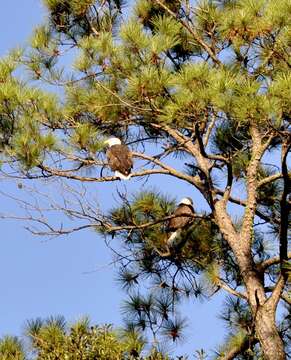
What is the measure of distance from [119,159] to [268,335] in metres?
1.21

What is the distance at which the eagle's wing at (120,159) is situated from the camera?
4.30 m

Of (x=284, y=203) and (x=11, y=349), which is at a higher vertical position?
(x=284, y=203)

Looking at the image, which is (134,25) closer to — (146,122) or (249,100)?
(146,122)

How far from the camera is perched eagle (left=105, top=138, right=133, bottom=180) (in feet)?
14.0

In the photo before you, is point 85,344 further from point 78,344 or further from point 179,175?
point 179,175

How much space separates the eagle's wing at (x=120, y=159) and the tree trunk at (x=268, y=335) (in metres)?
1.02

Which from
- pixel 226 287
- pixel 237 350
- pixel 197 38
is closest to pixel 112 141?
pixel 197 38

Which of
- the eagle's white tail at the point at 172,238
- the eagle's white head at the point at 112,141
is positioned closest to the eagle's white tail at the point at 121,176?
the eagle's white head at the point at 112,141

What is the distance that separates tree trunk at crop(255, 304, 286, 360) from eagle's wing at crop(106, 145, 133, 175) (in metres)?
1.02

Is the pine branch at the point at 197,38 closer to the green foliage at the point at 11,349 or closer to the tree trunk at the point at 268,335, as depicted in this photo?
the tree trunk at the point at 268,335

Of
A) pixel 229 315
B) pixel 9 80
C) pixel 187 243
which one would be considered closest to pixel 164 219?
pixel 187 243

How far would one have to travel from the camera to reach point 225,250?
14.8ft

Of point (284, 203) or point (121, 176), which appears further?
point (121, 176)

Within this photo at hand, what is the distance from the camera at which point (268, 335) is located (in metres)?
3.67
